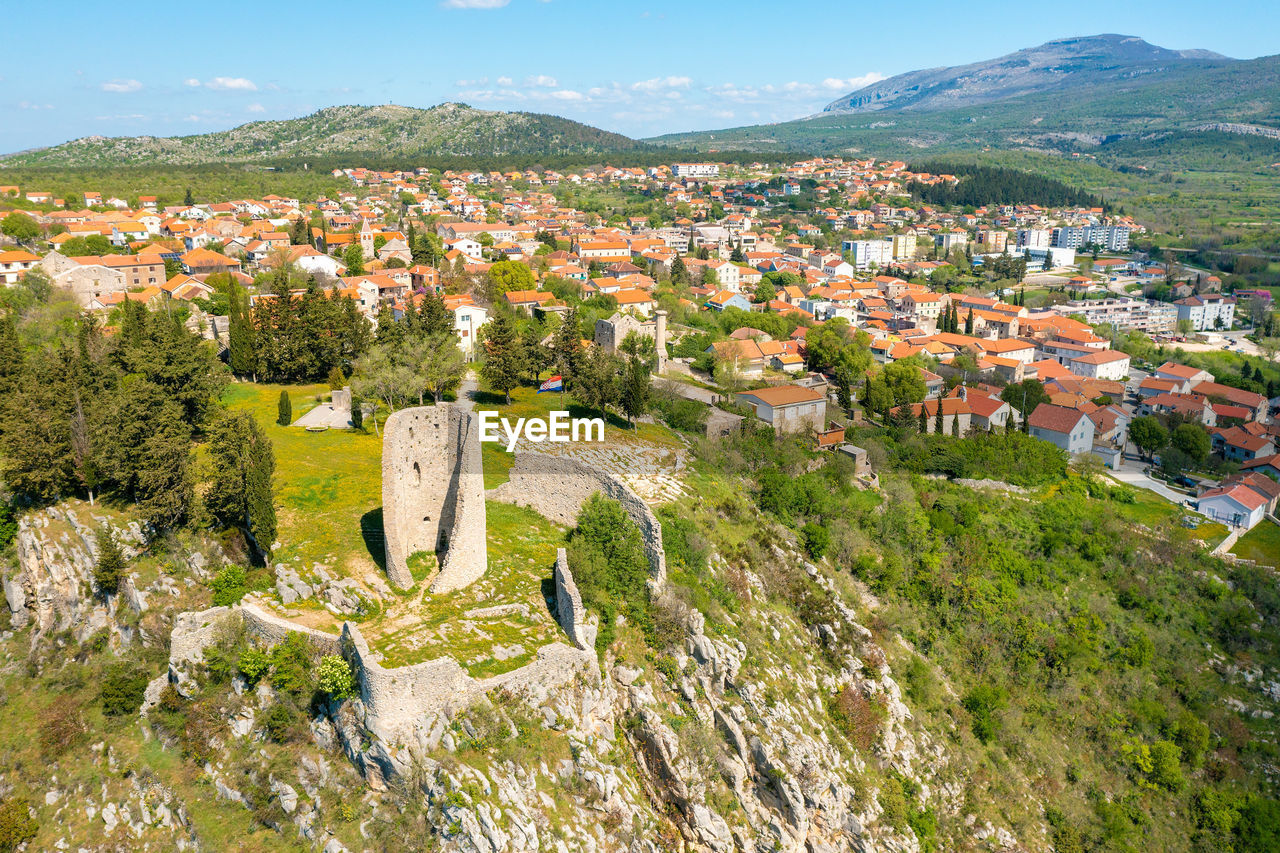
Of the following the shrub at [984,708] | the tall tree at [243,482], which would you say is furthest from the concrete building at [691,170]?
the tall tree at [243,482]

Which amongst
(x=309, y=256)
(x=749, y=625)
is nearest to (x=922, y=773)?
(x=749, y=625)

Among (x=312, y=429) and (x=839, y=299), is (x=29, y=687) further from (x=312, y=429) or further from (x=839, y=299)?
(x=839, y=299)

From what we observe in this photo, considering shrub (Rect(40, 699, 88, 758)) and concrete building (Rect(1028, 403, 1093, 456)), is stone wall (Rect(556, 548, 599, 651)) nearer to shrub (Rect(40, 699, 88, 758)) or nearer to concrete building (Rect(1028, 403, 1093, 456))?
shrub (Rect(40, 699, 88, 758))

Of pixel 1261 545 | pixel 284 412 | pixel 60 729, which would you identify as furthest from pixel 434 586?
pixel 1261 545

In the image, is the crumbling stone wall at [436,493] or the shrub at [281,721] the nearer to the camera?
the shrub at [281,721]

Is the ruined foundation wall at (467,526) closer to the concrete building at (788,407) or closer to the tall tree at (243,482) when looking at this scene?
the tall tree at (243,482)
